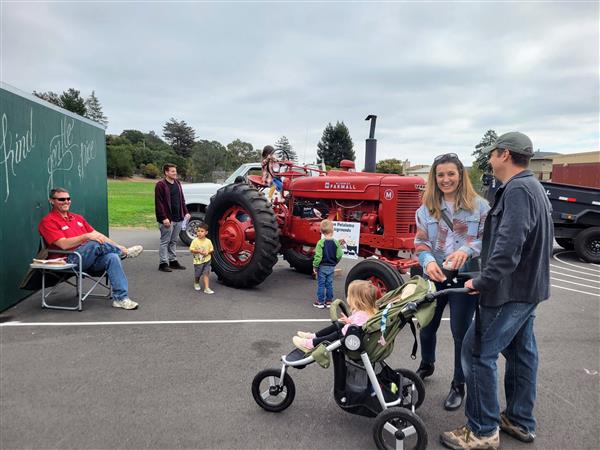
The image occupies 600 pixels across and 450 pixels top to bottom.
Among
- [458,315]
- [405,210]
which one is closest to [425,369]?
[458,315]

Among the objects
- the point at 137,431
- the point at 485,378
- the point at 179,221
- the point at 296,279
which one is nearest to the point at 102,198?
the point at 179,221

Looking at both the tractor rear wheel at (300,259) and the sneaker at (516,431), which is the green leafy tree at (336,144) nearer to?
the tractor rear wheel at (300,259)

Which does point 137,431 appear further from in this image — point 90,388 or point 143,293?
point 143,293

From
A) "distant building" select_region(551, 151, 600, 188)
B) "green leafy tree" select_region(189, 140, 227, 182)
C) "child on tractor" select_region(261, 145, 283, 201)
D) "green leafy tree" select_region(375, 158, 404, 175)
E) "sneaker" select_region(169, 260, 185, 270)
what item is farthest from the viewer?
"green leafy tree" select_region(189, 140, 227, 182)

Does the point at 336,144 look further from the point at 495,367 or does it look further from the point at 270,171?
the point at 495,367

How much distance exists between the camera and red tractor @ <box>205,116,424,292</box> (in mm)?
5062

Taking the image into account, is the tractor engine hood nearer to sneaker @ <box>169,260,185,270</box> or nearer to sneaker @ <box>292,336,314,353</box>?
sneaker @ <box>169,260,185,270</box>

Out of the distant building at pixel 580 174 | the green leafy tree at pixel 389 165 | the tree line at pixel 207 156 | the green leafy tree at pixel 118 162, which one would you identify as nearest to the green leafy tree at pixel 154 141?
the tree line at pixel 207 156

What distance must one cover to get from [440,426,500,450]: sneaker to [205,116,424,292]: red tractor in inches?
75.3

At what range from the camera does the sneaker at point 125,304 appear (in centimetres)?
480

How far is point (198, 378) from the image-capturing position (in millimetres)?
3217

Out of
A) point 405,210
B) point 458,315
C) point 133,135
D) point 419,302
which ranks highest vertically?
point 133,135

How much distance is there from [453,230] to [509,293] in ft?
2.41

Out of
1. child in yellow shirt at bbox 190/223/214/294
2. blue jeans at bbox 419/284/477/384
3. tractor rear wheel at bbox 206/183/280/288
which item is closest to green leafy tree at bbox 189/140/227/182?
tractor rear wheel at bbox 206/183/280/288
